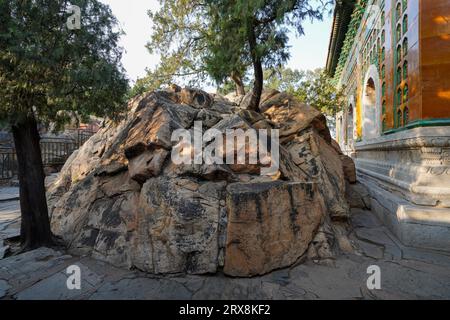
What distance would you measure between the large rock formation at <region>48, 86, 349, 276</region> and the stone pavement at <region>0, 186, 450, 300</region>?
0.17 m

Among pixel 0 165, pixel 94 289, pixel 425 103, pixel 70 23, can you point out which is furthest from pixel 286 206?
A: pixel 0 165

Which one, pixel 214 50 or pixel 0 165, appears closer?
pixel 214 50

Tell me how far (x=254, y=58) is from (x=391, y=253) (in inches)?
182

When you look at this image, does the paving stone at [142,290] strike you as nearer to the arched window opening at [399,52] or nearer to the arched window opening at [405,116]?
the arched window opening at [405,116]

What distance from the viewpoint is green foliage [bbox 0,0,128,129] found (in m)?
3.02

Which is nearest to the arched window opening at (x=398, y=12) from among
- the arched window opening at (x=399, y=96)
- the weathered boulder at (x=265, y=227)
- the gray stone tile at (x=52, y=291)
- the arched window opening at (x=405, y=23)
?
the arched window opening at (x=405, y=23)

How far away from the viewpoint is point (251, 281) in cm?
302

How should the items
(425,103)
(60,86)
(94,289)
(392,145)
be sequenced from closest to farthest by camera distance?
(94,289) < (60,86) < (425,103) < (392,145)

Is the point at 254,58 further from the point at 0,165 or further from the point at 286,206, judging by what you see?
the point at 0,165

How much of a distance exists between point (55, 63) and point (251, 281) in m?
3.58

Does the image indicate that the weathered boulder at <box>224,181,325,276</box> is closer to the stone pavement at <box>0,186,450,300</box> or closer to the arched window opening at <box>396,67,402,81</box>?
the stone pavement at <box>0,186,450,300</box>

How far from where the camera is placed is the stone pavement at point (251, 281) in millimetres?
2756

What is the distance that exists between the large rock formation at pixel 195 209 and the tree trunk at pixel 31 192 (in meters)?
0.39

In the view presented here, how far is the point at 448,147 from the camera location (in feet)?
12.6
